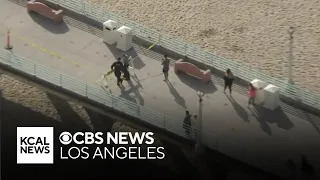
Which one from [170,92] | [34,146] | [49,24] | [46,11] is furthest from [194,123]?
[46,11]

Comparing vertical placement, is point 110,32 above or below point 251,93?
above

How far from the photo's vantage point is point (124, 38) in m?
40.5

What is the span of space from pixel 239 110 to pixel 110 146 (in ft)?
18.4

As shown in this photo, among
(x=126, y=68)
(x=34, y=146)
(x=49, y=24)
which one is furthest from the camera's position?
(x=49, y=24)

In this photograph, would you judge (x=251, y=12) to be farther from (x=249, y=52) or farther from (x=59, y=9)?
(x=59, y=9)

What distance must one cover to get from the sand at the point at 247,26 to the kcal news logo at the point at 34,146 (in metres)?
11.3

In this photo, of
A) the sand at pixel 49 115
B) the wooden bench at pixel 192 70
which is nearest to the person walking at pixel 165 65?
the wooden bench at pixel 192 70

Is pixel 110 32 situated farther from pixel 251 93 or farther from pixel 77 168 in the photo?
pixel 251 93

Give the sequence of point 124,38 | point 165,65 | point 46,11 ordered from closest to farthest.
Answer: point 165,65 → point 124,38 → point 46,11

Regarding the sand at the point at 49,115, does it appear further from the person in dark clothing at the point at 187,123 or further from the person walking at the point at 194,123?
the person in dark clothing at the point at 187,123

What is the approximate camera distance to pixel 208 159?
115 feet

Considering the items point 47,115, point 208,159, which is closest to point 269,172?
point 208,159

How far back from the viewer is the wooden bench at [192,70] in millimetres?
38562

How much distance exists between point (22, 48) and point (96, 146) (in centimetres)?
595
